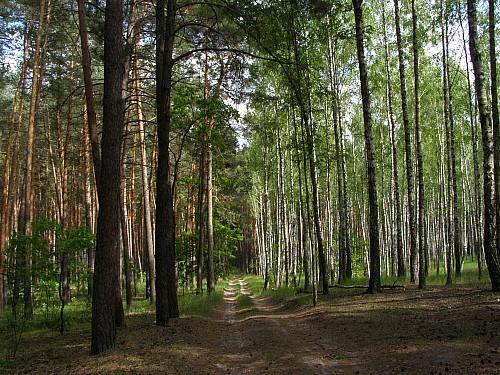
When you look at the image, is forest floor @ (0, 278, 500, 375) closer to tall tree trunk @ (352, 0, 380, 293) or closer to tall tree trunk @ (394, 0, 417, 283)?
tall tree trunk @ (352, 0, 380, 293)

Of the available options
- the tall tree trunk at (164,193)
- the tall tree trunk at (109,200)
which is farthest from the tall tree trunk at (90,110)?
the tall tree trunk at (109,200)

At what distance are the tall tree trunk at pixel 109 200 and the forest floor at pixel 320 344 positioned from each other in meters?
0.56

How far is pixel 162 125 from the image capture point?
40.5 feet

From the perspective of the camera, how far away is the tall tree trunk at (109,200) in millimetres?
8500

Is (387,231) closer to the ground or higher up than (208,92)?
closer to the ground

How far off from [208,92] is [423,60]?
524 inches

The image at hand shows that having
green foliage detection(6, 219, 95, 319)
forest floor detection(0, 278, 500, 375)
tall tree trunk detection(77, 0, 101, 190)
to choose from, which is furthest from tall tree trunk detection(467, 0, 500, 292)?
green foliage detection(6, 219, 95, 319)

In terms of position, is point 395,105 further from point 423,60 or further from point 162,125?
point 162,125

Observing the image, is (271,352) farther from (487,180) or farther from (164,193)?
(487,180)

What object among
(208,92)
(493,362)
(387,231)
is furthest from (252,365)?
(387,231)

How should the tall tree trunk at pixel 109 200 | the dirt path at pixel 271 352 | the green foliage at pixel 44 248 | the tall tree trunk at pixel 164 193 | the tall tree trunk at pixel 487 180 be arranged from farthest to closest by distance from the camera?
the tall tree trunk at pixel 164 193, the green foliage at pixel 44 248, the tall tree trunk at pixel 487 180, the tall tree trunk at pixel 109 200, the dirt path at pixel 271 352

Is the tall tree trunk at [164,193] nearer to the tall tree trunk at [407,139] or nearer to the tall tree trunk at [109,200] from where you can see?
the tall tree trunk at [109,200]

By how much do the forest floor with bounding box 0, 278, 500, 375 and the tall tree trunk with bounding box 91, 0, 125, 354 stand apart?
0.56m

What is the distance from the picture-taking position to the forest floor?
7.15 meters
